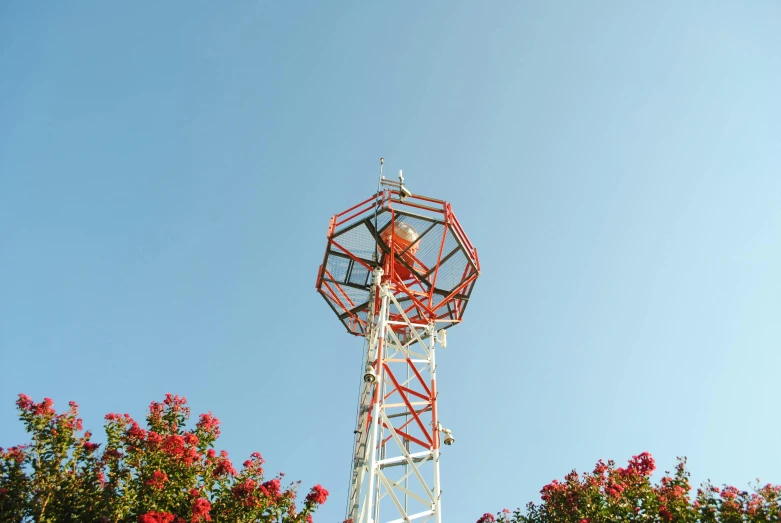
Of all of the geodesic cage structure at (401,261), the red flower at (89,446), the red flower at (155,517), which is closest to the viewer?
the red flower at (155,517)

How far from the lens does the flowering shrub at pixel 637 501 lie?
8.38 m

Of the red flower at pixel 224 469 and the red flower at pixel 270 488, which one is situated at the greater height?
the red flower at pixel 224 469

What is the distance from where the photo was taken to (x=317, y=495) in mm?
8430

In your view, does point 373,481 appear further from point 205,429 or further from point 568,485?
point 568,485

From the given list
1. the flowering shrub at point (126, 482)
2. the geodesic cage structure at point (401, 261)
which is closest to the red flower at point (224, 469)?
the flowering shrub at point (126, 482)

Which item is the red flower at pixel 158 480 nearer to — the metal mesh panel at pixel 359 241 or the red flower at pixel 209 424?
the red flower at pixel 209 424

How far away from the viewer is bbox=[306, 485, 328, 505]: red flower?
27.6 feet

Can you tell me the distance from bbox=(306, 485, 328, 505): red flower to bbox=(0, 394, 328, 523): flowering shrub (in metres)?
0.01

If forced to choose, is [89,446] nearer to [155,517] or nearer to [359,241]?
[155,517]

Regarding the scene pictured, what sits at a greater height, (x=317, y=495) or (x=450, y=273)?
(x=450, y=273)

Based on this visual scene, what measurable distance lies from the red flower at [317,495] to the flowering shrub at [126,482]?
0.05ft

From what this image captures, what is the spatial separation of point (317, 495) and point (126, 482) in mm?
2926

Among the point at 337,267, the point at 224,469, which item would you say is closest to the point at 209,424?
the point at 224,469

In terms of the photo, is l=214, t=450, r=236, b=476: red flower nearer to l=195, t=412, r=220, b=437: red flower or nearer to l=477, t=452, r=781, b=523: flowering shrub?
l=195, t=412, r=220, b=437: red flower
